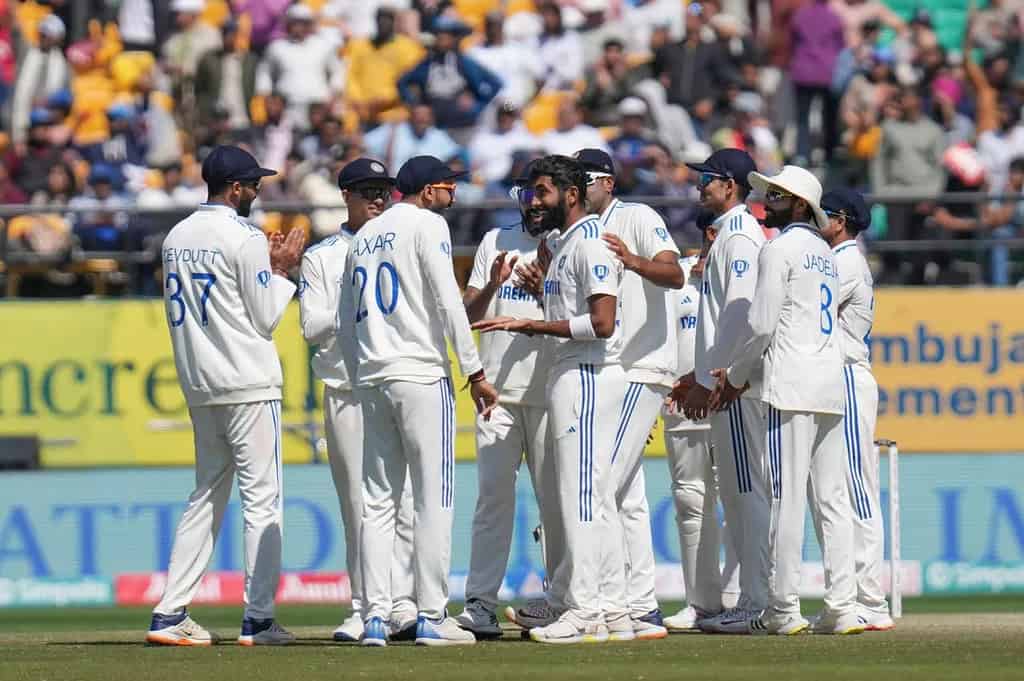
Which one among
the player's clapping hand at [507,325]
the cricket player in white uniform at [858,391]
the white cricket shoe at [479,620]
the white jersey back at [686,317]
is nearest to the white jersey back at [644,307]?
the player's clapping hand at [507,325]

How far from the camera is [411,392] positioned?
10.7 meters

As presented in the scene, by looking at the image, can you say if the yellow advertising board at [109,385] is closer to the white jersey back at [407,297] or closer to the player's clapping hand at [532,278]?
the player's clapping hand at [532,278]

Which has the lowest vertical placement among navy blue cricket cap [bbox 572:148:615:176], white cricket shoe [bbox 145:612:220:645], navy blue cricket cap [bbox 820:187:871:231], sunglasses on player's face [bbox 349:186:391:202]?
white cricket shoe [bbox 145:612:220:645]

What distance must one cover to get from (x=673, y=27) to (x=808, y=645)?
1267 cm

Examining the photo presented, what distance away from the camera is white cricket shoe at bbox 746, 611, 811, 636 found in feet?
36.3

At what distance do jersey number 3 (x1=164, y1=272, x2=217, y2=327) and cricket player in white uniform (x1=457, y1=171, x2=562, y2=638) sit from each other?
4.86 feet

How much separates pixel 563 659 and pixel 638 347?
6.51ft

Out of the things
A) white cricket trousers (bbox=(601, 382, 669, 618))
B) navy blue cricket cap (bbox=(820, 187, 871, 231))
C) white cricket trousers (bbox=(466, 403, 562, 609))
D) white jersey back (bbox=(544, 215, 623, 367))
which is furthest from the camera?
navy blue cricket cap (bbox=(820, 187, 871, 231))

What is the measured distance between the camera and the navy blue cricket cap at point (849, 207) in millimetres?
12086

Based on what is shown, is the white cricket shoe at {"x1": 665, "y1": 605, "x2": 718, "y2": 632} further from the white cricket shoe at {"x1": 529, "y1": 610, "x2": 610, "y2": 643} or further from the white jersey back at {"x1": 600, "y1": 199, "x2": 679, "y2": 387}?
the white jersey back at {"x1": 600, "y1": 199, "x2": 679, "y2": 387}

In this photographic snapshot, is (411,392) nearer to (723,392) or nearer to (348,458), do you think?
(348,458)

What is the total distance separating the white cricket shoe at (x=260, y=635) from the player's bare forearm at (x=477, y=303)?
1969mm

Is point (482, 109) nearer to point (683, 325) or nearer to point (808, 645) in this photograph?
point (683, 325)

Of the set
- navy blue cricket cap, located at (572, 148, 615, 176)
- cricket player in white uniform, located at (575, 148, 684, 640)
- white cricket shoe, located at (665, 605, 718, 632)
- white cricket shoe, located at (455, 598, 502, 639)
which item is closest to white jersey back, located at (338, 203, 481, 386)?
cricket player in white uniform, located at (575, 148, 684, 640)
